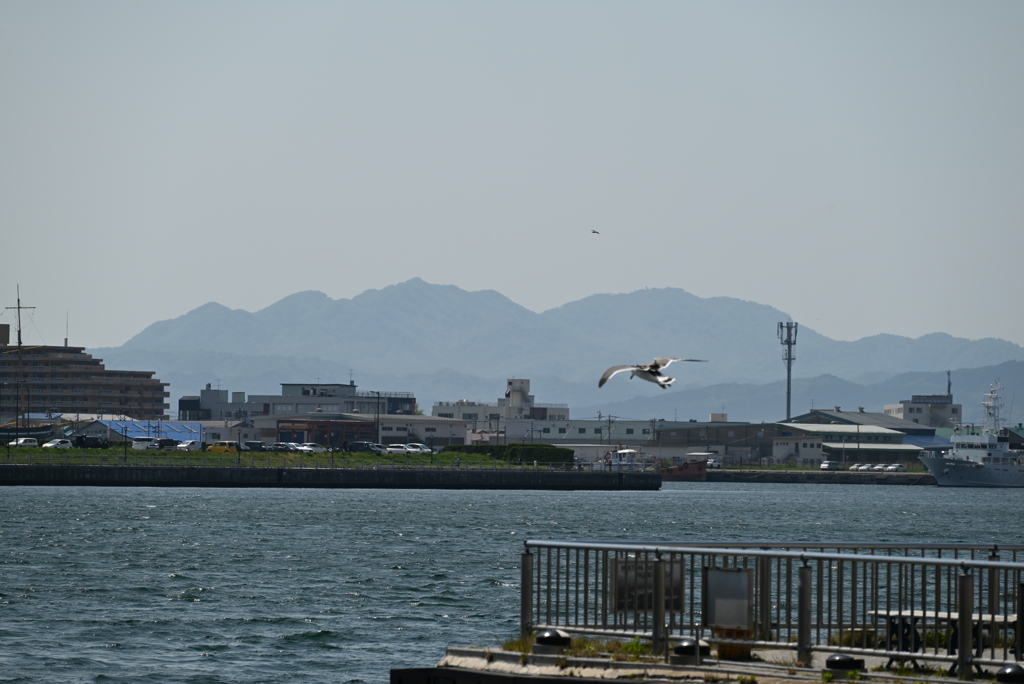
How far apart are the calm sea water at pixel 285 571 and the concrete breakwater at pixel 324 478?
14.8 meters

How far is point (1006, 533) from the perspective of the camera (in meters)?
76.5

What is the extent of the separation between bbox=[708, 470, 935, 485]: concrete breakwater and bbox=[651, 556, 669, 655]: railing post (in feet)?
574

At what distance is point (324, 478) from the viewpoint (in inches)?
5094

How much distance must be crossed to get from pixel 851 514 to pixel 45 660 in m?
80.8

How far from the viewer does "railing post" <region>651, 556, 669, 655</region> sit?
14438mm

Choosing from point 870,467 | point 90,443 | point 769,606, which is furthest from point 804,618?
point 870,467

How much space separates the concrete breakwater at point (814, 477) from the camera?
18575cm

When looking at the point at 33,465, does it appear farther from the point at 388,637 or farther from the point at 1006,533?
the point at 388,637

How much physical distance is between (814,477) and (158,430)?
90640 millimetres

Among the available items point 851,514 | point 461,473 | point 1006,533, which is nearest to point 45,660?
point 1006,533

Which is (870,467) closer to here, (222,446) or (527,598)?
(222,446)

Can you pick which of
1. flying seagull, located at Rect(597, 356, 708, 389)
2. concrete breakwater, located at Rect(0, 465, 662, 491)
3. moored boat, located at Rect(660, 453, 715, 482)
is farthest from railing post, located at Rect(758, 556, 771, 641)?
moored boat, located at Rect(660, 453, 715, 482)

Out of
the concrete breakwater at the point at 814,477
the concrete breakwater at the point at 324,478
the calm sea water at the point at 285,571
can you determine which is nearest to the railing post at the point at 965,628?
the calm sea water at the point at 285,571

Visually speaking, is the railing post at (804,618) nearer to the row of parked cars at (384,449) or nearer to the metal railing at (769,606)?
the metal railing at (769,606)
